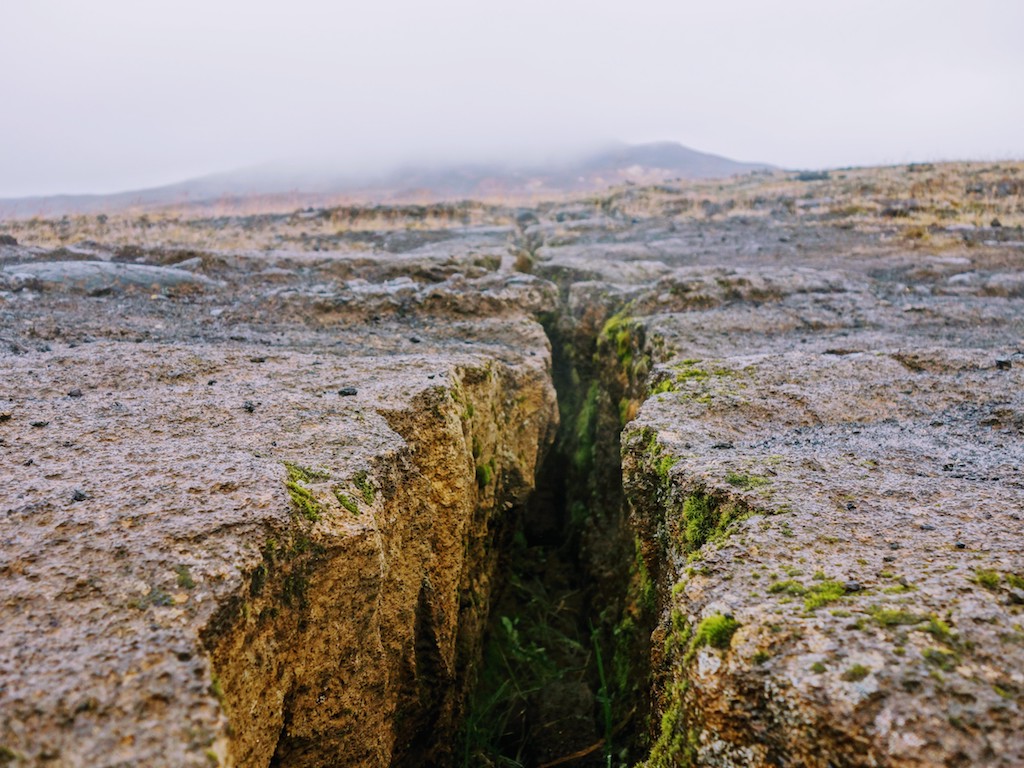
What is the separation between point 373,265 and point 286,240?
19.4ft

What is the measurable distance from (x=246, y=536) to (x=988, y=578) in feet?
6.10

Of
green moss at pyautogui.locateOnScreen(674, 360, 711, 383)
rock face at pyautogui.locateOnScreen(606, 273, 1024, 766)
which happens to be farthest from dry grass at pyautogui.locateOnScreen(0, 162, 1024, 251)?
rock face at pyautogui.locateOnScreen(606, 273, 1024, 766)

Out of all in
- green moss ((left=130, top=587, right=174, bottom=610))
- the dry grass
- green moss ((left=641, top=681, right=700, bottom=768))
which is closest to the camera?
green moss ((left=130, top=587, right=174, bottom=610))

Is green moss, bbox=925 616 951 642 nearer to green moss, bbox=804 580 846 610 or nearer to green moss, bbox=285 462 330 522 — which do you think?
green moss, bbox=804 580 846 610

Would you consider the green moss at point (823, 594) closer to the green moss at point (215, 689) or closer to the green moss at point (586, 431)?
the green moss at point (215, 689)

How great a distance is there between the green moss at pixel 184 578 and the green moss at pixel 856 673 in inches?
57.4

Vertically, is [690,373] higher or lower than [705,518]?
higher

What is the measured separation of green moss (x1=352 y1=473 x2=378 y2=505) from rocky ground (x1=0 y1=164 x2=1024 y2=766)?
A: 0.06 feet

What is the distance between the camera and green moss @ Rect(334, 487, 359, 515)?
81.4 inches

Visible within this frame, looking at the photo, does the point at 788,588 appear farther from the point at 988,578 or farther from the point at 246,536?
the point at 246,536

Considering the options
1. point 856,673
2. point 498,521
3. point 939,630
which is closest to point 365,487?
point 856,673

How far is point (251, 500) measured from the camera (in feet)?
6.22

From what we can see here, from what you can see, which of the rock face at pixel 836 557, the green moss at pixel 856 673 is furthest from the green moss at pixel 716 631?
the green moss at pixel 856 673

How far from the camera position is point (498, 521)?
164 inches
